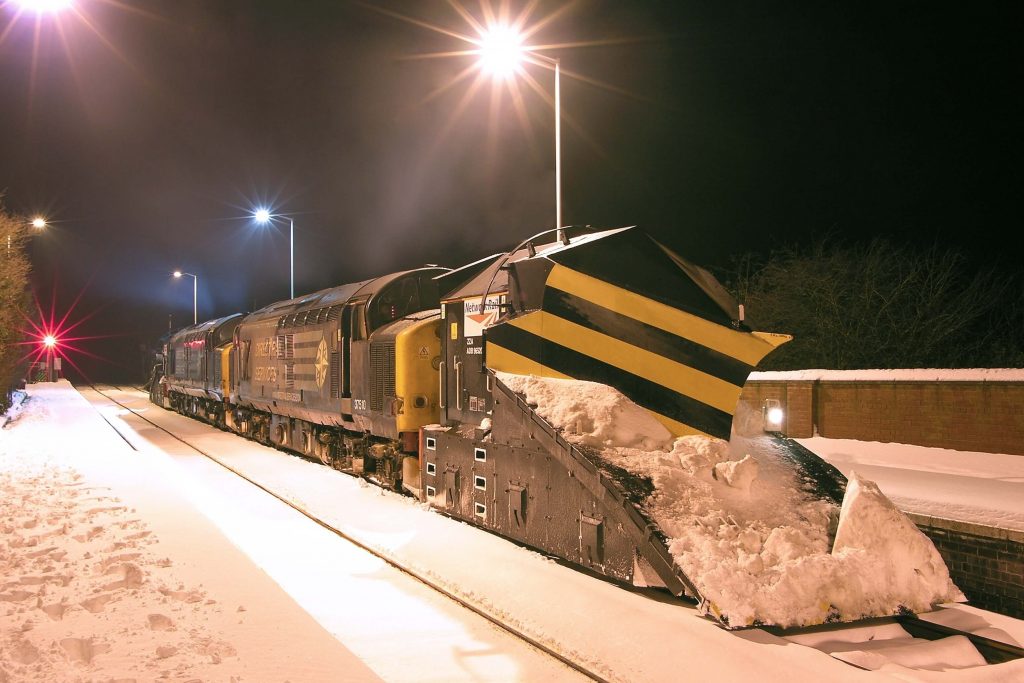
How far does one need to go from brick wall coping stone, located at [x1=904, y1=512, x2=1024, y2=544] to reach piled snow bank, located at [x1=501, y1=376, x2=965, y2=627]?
4.53ft

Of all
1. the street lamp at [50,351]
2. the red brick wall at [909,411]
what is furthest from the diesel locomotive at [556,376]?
the street lamp at [50,351]

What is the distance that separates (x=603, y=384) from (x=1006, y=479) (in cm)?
736

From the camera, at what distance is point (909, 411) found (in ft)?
45.8

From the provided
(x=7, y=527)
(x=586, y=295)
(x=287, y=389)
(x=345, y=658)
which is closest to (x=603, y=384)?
(x=586, y=295)

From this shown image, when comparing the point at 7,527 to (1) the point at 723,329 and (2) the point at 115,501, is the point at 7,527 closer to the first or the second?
(2) the point at 115,501

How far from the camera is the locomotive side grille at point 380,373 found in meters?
→ 10.1

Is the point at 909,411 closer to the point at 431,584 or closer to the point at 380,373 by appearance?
the point at 380,373

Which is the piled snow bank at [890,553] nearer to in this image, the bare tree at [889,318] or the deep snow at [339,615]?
the deep snow at [339,615]

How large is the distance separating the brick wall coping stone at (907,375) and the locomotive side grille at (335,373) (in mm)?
9759

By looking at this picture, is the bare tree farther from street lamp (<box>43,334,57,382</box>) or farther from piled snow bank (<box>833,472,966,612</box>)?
street lamp (<box>43,334,57,382</box>)

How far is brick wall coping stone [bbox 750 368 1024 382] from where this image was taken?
12.6 metres

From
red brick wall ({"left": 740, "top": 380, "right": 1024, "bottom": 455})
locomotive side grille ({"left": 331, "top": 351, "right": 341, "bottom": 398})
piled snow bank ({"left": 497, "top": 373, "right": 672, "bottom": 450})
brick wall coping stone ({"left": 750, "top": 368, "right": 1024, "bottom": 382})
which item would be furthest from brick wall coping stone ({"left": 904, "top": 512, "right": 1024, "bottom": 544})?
locomotive side grille ({"left": 331, "top": 351, "right": 341, "bottom": 398})

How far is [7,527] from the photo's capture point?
8367 millimetres

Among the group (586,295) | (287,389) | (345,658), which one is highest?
(586,295)
